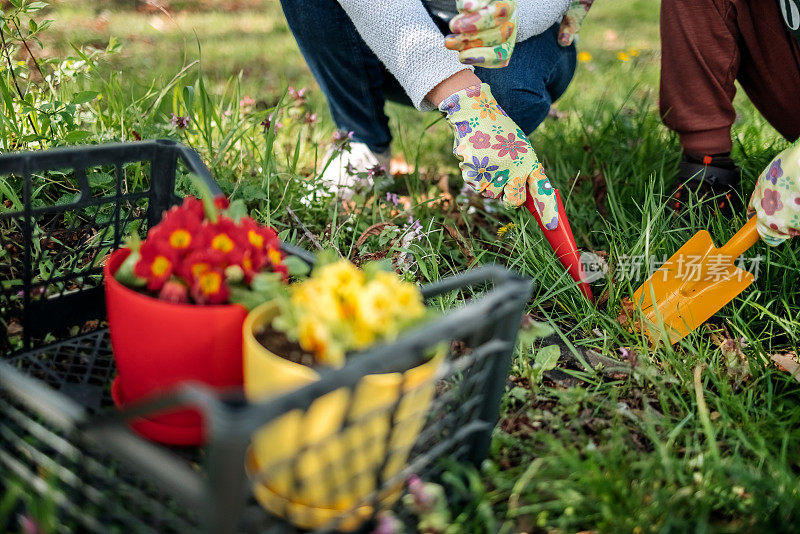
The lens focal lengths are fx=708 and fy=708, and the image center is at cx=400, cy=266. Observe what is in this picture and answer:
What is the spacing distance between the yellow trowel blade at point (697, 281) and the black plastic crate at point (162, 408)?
375 mm

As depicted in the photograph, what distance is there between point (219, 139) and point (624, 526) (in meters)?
1.30

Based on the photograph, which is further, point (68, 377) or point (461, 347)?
point (461, 347)

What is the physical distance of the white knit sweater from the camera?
1.30m

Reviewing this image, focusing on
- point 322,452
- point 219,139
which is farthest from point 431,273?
point 322,452

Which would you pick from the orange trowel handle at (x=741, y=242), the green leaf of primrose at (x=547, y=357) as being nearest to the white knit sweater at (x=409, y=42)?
the green leaf of primrose at (x=547, y=357)

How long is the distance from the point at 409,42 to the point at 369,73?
0.43m

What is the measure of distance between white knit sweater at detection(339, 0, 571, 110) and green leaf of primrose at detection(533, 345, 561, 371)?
1.69 ft

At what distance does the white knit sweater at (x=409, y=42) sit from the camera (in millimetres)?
1298

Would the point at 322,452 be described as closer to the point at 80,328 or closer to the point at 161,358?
the point at 161,358

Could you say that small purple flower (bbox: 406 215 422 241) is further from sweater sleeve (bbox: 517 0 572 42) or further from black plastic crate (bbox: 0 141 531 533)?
sweater sleeve (bbox: 517 0 572 42)

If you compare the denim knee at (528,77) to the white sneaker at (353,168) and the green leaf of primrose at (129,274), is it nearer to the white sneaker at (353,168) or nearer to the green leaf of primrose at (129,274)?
the white sneaker at (353,168)

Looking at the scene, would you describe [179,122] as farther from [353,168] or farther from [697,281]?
[697,281]

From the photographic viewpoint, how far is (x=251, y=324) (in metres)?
0.79

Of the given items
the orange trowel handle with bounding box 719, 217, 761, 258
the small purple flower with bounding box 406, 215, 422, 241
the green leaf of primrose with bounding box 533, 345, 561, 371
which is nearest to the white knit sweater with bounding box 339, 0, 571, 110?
the small purple flower with bounding box 406, 215, 422, 241
